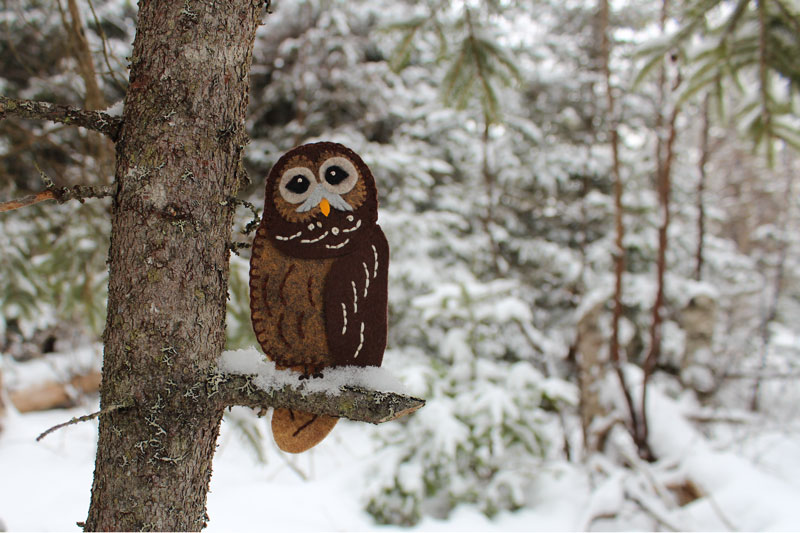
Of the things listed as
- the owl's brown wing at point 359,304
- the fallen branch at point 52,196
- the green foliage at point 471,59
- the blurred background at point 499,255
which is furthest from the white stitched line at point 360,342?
the green foliage at point 471,59

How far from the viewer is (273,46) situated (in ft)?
17.0

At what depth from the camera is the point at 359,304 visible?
33.5 inches

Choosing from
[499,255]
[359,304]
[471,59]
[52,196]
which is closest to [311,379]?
[359,304]

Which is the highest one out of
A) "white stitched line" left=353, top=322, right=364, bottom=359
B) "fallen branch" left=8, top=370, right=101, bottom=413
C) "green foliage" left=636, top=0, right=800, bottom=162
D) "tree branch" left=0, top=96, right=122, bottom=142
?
"green foliage" left=636, top=0, right=800, bottom=162

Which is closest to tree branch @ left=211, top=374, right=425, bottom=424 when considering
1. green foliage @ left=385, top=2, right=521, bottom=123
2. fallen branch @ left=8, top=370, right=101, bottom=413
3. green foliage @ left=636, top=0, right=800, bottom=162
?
green foliage @ left=385, top=2, right=521, bottom=123

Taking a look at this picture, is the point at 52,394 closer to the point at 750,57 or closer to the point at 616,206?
the point at 616,206

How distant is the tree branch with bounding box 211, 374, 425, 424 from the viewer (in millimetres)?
754

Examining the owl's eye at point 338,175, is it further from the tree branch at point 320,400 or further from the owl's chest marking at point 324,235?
the tree branch at point 320,400

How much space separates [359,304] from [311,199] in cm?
20

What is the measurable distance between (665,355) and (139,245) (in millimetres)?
5984

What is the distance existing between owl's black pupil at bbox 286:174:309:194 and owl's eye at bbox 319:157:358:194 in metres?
0.03

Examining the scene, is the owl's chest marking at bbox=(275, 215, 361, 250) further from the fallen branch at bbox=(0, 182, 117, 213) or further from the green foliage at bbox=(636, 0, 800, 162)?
the green foliage at bbox=(636, 0, 800, 162)

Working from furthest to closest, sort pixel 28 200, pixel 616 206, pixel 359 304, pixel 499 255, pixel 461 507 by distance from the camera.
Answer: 1. pixel 499 255
2. pixel 616 206
3. pixel 461 507
4. pixel 359 304
5. pixel 28 200

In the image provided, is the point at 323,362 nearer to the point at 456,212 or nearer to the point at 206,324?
the point at 206,324
